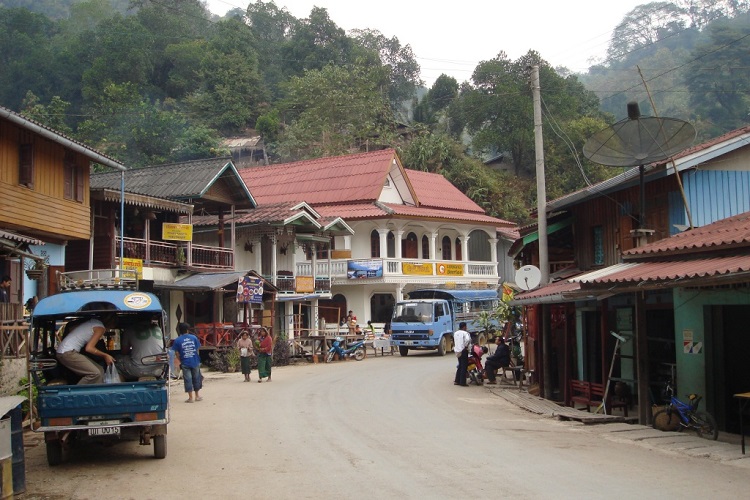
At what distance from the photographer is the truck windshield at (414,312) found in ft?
111

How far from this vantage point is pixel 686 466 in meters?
10.4

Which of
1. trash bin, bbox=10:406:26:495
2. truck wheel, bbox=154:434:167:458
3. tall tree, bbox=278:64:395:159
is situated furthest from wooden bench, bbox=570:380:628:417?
tall tree, bbox=278:64:395:159

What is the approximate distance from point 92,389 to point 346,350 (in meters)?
22.6

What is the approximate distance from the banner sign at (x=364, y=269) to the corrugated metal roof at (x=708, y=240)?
27443 millimetres

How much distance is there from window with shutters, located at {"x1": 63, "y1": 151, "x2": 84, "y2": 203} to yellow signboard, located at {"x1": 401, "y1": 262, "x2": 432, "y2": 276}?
22.7 meters

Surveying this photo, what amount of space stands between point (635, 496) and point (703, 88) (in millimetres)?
71013

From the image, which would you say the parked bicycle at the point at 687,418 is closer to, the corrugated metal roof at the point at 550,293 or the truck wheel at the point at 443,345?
the corrugated metal roof at the point at 550,293

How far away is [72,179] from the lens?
73.6 feet

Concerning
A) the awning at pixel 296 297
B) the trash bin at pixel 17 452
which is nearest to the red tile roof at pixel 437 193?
the awning at pixel 296 297

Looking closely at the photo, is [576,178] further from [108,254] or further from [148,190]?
[108,254]

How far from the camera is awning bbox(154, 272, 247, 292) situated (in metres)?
28.5

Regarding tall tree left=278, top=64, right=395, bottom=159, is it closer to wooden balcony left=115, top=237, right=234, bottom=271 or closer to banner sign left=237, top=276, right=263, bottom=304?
wooden balcony left=115, top=237, right=234, bottom=271

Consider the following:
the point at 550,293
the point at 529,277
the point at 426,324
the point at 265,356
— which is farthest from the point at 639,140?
the point at 426,324

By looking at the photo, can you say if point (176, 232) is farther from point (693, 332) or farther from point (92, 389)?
point (693, 332)
